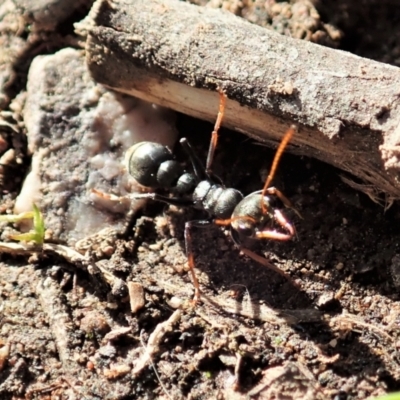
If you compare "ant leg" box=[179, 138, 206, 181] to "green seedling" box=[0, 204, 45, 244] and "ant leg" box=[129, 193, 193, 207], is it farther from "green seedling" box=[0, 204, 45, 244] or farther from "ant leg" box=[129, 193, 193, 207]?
"green seedling" box=[0, 204, 45, 244]

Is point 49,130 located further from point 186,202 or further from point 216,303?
point 216,303

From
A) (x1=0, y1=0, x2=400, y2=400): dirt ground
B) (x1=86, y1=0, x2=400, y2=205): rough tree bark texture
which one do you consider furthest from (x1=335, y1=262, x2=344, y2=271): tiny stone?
(x1=86, y1=0, x2=400, y2=205): rough tree bark texture

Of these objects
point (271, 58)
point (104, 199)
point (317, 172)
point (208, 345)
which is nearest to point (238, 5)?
point (271, 58)

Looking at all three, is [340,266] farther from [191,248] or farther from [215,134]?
[215,134]

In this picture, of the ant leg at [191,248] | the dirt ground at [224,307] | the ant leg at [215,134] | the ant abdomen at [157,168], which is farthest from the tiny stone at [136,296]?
the ant leg at [215,134]

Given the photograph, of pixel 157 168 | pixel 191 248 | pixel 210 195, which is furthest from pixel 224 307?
pixel 157 168

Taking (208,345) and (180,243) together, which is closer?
(208,345)
